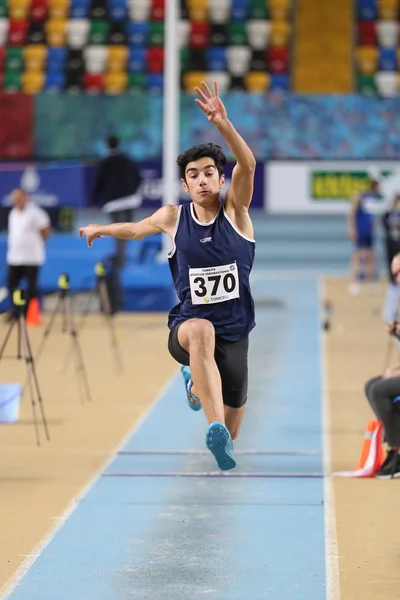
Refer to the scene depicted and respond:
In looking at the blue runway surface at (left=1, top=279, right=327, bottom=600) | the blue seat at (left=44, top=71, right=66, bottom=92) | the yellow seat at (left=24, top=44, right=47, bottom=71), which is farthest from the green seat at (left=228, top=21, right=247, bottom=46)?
the blue runway surface at (left=1, top=279, right=327, bottom=600)

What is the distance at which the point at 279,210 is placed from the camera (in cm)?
2820

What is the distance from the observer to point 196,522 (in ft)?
24.9

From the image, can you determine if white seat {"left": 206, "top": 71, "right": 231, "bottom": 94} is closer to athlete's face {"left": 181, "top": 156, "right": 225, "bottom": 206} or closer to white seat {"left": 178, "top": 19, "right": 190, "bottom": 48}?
white seat {"left": 178, "top": 19, "right": 190, "bottom": 48}

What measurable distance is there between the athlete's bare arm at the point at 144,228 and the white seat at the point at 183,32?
979 inches

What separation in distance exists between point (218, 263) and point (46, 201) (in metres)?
15.7

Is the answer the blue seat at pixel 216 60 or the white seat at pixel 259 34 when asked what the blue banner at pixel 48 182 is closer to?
the blue seat at pixel 216 60

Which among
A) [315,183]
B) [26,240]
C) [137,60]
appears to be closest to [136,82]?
[137,60]

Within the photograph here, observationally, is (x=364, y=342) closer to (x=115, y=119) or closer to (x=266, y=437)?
(x=266, y=437)

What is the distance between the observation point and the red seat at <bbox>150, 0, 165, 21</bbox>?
32.3 m

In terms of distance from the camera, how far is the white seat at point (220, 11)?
3197cm

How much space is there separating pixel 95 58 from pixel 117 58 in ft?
1.75

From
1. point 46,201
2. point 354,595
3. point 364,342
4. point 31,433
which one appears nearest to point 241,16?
point 46,201

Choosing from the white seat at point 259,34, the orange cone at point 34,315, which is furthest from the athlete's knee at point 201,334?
the white seat at point 259,34

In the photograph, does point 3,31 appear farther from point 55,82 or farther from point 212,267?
point 212,267
